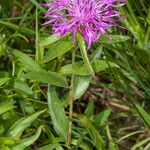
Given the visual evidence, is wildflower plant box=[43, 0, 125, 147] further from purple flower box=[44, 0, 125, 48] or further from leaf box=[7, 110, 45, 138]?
leaf box=[7, 110, 45, 138]

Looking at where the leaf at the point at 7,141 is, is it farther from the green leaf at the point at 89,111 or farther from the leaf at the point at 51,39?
the green leaf at the point at 89,111

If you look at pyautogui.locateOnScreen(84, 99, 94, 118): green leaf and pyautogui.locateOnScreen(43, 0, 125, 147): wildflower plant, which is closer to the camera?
pyautogui.locateOnScreen(43, 0, 125, 147): wildflower plant

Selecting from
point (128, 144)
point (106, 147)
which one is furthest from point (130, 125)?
point (106, 147)

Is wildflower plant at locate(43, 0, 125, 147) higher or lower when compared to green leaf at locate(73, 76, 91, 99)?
higher

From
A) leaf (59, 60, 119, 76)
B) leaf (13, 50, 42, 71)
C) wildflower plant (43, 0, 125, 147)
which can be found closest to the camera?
wildflower plant (43, 0, 125, 147)

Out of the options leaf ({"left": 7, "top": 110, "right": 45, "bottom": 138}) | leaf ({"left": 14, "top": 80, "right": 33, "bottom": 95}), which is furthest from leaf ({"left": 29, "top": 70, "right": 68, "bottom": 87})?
leaf ({"left": 14, "top": 80, "right": 33, "bottom": 95})

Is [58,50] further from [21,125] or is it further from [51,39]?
[21,125]

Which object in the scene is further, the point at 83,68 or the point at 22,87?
the point at 22,87

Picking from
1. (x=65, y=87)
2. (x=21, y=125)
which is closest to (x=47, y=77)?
(x=65, y=87)
